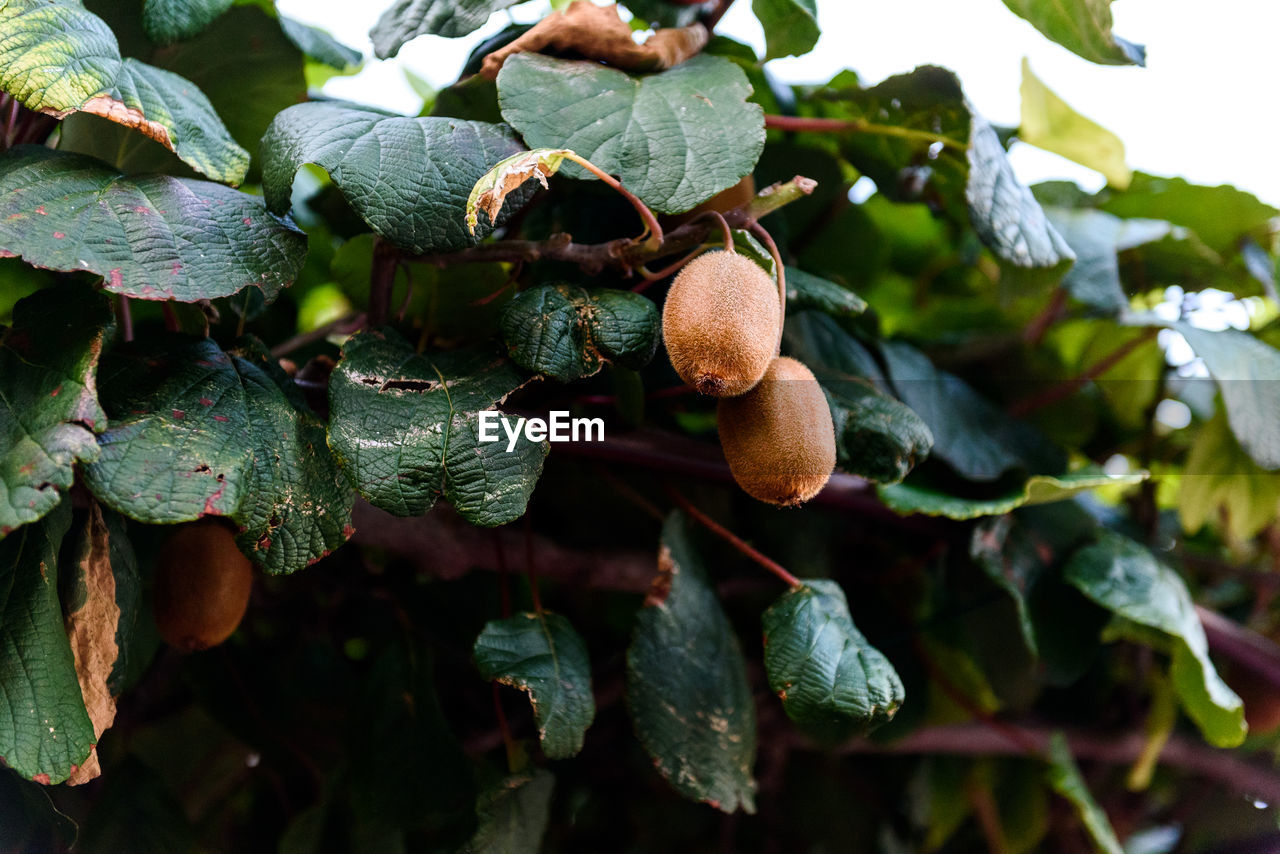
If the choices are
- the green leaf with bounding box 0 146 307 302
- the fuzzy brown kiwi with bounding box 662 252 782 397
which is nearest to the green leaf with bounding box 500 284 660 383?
the fuzzy brown kiwi with bounding box 662 252 782 397

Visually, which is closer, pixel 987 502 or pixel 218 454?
pixel 218 454

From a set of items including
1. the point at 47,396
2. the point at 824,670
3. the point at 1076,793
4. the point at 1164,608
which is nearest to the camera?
the point at 47,396

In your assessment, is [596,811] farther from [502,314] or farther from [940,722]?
[502,314]

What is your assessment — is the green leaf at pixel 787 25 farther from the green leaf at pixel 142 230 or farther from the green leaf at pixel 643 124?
the green leaf at pixel 142 230

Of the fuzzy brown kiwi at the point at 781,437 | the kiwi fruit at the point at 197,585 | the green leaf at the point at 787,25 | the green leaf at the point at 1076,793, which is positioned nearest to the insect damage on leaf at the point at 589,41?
the green leaf at the point at 787,25

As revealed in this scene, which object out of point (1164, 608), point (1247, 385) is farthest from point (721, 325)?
point (1247, 385)

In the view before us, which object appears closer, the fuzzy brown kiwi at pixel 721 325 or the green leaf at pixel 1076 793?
the fuzzy brown kiwi at pixel 721 325

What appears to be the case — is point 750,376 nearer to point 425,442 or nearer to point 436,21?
point 425,442
